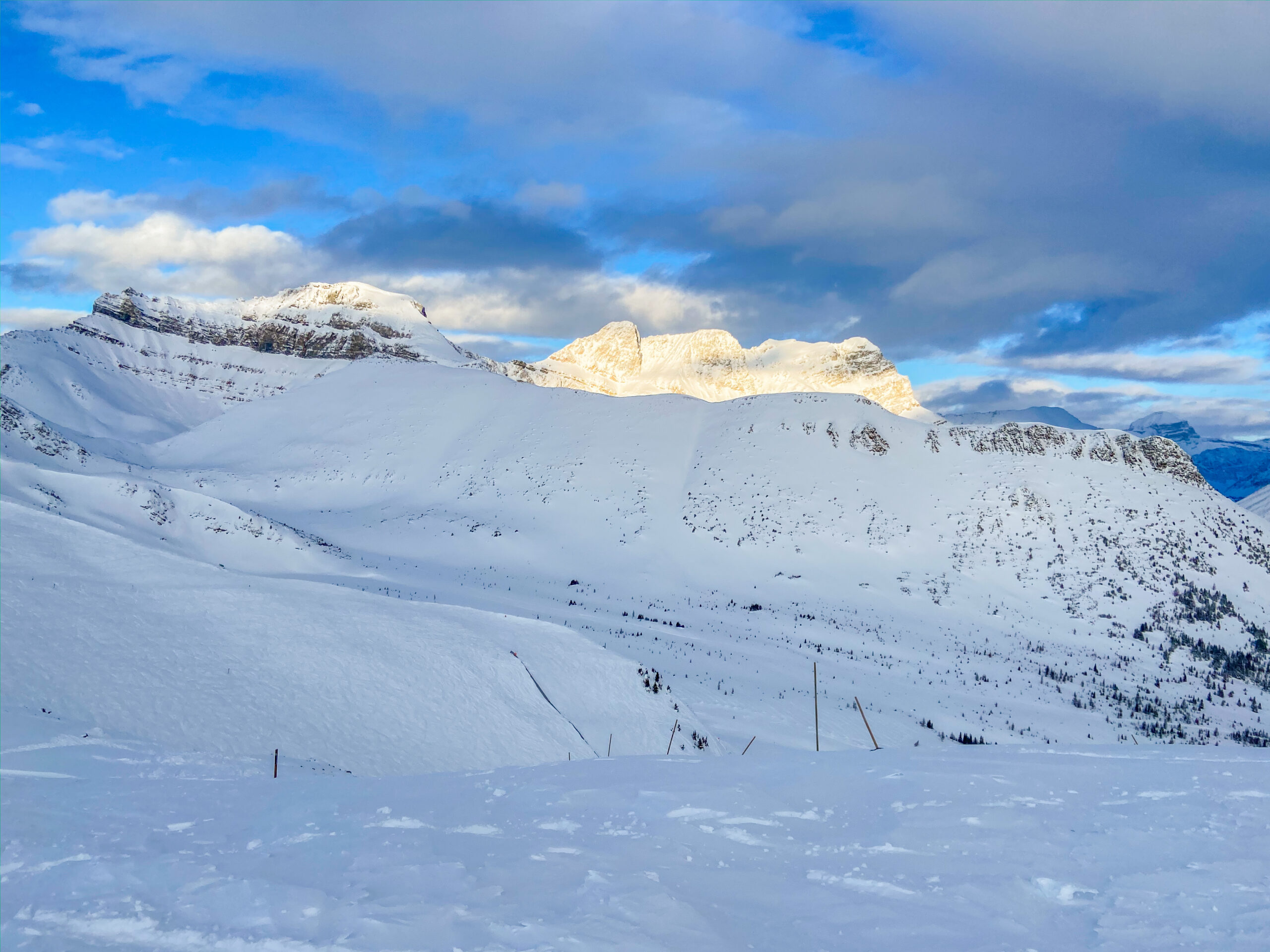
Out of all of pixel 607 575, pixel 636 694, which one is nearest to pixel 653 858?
pixel 636 694

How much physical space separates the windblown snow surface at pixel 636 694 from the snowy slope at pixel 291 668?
12cm

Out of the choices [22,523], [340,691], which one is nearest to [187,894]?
[340,691]

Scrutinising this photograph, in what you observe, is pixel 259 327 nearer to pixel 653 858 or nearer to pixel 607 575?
pixel 607 575

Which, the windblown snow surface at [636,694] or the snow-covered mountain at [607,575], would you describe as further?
the snow-covered mountain at [607,575]

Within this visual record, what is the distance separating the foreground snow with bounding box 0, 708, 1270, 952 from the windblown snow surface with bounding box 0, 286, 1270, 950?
0.04 m

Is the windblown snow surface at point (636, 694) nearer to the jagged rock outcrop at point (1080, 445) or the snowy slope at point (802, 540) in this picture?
the snowy slope at point (802, 540)

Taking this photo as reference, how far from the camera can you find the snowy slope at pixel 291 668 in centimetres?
1534

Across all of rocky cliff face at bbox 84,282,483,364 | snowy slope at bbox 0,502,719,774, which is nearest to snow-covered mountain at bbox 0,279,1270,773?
snowy slope at bbox 0,502,719,774

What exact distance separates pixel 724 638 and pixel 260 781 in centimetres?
3016

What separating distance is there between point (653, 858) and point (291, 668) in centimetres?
1438

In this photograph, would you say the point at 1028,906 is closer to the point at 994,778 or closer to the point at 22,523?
the point at 994,778

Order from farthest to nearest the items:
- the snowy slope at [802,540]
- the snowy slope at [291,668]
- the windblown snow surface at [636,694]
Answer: the snowy slope at [802,540]
the snowy slope at [291,668]
the windblown snow surface at [636,694]

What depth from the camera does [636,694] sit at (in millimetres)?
23250

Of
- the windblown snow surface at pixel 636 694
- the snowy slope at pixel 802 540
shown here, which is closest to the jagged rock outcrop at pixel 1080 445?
the snowy slope at pixel 802 540
